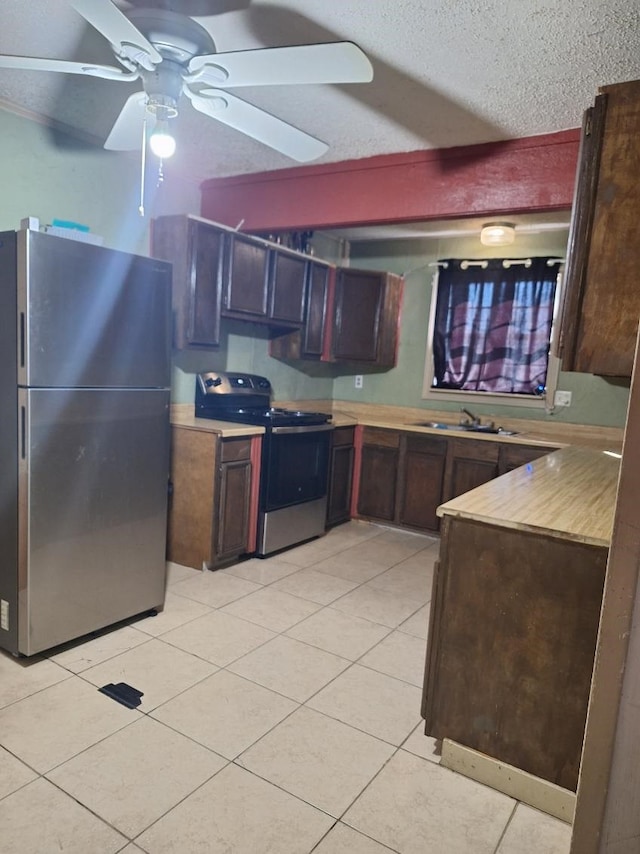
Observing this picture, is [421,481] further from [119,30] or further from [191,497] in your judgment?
[119,30]

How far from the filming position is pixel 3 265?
208cm

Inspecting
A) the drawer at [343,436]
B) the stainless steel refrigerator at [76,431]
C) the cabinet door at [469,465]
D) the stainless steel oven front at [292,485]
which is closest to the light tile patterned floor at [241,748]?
the stainless steel refrigerator at [76,431]

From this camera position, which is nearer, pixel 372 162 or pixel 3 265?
pixel 3 265

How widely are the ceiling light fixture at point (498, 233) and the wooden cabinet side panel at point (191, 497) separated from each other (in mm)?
2390

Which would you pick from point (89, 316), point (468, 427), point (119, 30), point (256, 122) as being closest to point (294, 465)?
point (468, 427)

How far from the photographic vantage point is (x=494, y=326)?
14.2ft

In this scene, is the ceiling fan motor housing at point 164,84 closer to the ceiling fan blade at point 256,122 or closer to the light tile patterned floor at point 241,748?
the ceiling fan blade at point 256,122

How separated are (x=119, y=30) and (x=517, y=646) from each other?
208 cm

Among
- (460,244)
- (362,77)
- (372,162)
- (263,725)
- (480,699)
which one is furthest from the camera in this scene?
(460,244)

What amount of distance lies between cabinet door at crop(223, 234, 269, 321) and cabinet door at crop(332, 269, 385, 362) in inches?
37.7

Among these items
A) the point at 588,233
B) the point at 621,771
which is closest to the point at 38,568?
the point at 621,771

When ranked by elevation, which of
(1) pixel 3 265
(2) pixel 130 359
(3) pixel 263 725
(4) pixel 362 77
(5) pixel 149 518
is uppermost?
(4) pixel 362 77

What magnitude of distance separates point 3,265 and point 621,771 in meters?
2.39

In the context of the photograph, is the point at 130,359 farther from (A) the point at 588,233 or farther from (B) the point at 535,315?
(B) the point at 535,315
